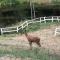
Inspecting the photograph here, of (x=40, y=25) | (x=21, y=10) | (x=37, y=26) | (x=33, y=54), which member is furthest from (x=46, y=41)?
(x=21, y=10)

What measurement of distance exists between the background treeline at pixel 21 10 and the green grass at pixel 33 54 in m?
17.3

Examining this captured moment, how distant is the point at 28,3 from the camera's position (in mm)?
39031

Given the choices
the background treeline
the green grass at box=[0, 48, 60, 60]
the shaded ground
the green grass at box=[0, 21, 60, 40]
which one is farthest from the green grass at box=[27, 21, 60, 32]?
the green grass at box=[0, 48, 60, 60]

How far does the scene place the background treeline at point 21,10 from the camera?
116 ft

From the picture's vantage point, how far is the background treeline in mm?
35312

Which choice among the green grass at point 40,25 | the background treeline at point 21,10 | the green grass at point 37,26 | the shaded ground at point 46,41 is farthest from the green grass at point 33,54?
the background treeline at point 21,10

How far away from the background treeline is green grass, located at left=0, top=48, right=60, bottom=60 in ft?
56.8

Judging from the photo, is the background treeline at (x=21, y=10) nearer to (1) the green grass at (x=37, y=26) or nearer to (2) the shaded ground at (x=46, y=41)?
(1) the green grass at (x=37, y=26)

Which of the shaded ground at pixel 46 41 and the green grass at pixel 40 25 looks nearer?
the shaded ground at pixel 46 41

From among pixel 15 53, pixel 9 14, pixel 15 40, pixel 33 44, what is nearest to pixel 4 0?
pixel 9 14

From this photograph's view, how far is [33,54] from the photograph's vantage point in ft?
51.4

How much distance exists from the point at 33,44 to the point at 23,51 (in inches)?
86.8

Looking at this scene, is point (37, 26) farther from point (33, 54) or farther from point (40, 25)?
point (33, 54)

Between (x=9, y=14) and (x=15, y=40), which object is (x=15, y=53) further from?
(x=9, y=14)
